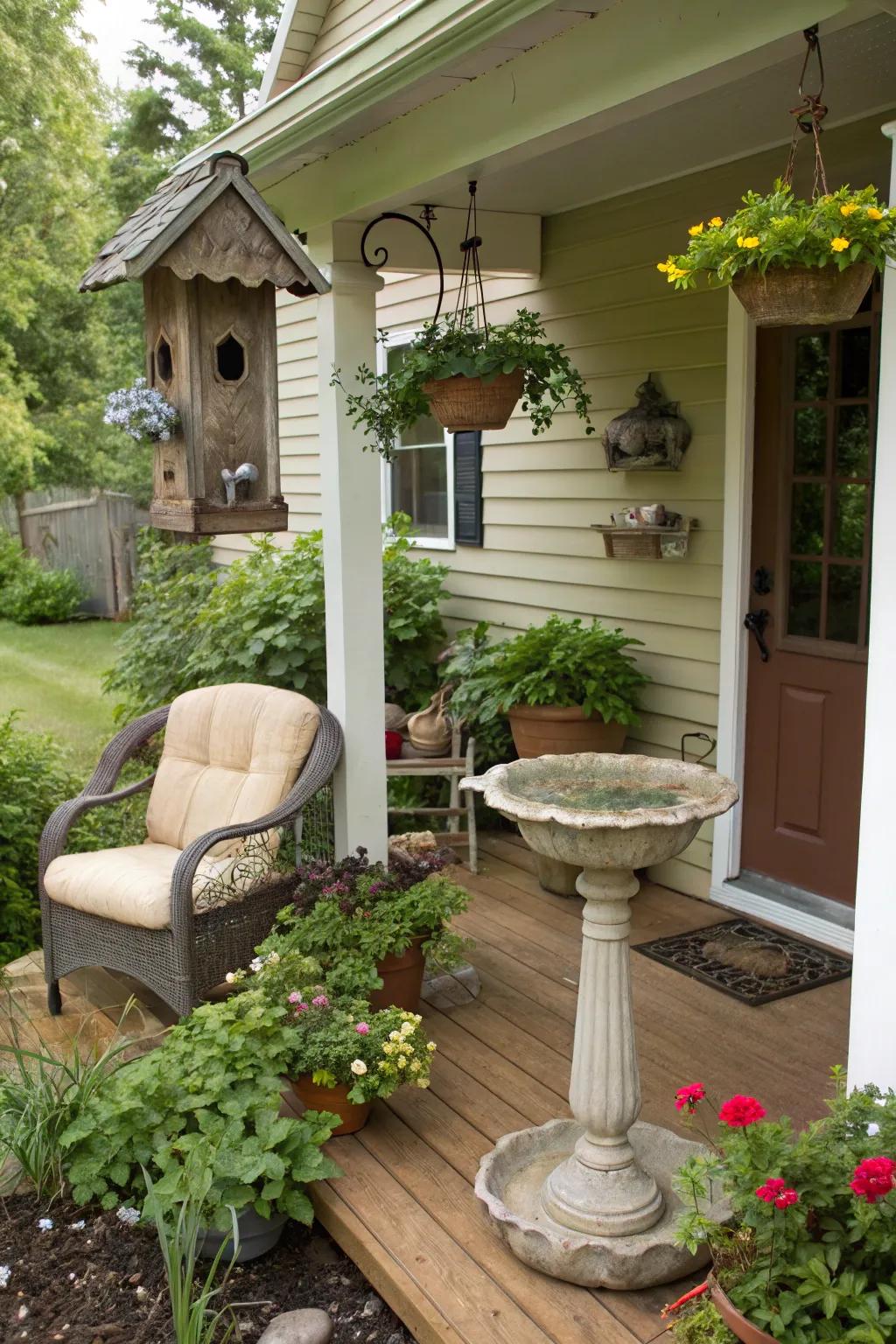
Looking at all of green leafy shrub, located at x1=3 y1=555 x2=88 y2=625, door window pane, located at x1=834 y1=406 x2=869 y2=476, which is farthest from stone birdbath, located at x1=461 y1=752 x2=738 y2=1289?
green leafy shrub, located at x1=3 y1=555 x2=88 y2=625

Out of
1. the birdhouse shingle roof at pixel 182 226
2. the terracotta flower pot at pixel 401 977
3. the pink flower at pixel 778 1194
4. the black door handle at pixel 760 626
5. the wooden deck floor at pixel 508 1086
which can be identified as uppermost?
the birdhouse shingle roof at pixel 182 226

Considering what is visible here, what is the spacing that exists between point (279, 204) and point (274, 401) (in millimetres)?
1331

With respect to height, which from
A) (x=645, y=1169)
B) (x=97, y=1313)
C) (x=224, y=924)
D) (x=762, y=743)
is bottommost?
(x=97, y=1313)

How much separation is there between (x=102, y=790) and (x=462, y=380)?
1.92 m

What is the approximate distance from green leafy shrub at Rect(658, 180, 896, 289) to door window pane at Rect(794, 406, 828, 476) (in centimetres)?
194

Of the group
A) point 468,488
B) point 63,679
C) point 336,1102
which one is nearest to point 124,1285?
point 336,1102

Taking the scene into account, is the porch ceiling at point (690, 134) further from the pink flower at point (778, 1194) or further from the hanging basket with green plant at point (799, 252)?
the pink flower at point (778, 1194)

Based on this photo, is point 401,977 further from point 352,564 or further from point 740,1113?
point 740,1113

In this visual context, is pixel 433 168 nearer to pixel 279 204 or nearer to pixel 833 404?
pixel 279 204

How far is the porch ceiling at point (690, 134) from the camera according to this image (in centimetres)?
292

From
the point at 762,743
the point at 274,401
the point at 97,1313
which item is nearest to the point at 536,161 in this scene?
the point at 274,401

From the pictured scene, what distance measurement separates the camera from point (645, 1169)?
A: 2.73 m

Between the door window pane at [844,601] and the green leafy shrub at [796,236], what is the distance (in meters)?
1.97

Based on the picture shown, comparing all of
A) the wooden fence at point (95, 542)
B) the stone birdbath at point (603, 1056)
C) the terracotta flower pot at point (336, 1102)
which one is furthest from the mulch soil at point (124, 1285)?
the wooden fence at point (95, 542)
